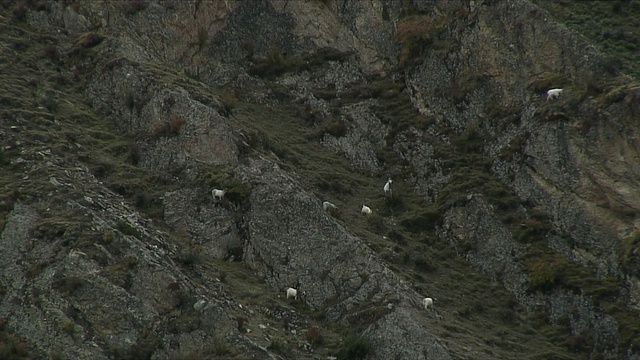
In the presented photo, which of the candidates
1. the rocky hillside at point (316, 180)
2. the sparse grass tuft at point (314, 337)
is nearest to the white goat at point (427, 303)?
the rocky hillside at point (316, 180)

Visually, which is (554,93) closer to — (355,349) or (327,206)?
(327,206)

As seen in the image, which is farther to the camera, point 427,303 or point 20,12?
point 20,12

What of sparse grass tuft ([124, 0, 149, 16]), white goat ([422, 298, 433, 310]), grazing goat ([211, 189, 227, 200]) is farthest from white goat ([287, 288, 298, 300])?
sparse grass tuft ([124, 0, 149, 16])

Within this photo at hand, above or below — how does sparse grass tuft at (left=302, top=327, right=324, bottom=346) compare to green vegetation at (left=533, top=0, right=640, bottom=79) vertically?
below

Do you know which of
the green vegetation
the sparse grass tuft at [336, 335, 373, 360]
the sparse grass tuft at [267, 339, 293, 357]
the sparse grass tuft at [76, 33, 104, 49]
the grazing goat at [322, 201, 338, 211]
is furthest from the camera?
the green vegetation

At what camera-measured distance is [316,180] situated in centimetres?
3744

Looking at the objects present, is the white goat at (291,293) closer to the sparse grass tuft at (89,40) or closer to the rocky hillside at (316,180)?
the rocky hillside at (316,180)

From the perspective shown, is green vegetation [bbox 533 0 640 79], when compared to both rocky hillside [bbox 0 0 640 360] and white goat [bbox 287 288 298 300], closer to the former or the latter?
rocky hillside [bbox 0 0 640 360]

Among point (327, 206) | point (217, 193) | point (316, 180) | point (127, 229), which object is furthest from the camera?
point (316, 180)

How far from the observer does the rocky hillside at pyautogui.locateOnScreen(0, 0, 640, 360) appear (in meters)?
29.9

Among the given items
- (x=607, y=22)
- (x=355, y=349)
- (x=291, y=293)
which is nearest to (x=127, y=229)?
(x=291, y=293)

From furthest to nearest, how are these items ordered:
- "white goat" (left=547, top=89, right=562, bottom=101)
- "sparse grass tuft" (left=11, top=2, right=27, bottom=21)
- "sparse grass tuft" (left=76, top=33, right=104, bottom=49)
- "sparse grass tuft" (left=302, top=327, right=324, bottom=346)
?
1. "sparse grass tuft" (left=11, top=2, right=27, bottom=21)
2. "sparse grass tuft" (left=76, top=33, right=104, bottom=49)
3. "white goat" (left=547, top=89, right=562, bottom=101)
4. "sparse grass tuft" (left=302, top=327, right=324, bottom=346)

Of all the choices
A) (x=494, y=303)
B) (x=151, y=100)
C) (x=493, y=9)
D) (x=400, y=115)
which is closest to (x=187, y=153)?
(x=151, y=100)

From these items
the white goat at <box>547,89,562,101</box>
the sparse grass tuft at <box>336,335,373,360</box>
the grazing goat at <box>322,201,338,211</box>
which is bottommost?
the sparse grass tuft at <box>336,335,373,360</box>
